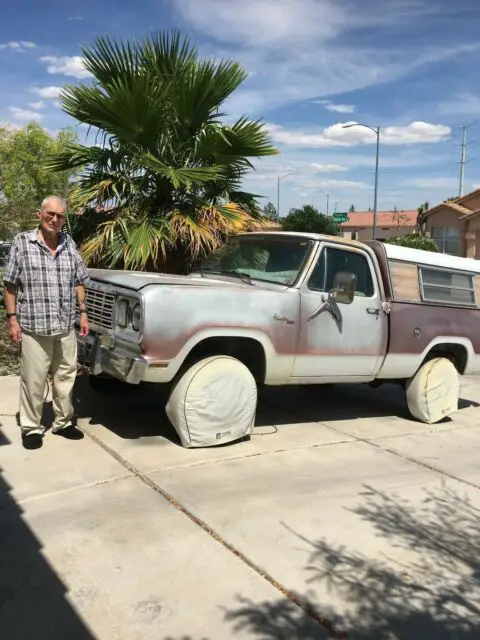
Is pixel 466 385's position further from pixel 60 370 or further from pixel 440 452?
pixel 60 370

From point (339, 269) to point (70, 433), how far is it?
112 inches

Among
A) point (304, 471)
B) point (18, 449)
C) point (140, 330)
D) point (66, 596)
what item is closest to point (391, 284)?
point (304, 471)

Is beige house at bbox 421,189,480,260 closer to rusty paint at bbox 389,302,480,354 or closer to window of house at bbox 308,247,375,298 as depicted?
rusty paint at bbox 389,302,480,354

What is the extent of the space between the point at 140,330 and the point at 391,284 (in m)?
2.81

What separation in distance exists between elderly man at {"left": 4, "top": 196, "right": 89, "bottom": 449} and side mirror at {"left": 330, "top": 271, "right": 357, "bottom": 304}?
85.5 inches

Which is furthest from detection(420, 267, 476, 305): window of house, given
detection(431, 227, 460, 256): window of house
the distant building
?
the distant building

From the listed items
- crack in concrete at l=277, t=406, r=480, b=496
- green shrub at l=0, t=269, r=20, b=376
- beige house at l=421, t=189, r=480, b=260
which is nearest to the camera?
crack in concrete at l=277, t=406, r=480, b=496

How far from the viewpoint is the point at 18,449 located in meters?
4.66

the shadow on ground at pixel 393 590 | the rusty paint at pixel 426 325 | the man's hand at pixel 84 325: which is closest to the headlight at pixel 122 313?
the man's hand at pixel 84 325

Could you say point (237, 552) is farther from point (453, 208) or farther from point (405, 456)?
point (453, 208)

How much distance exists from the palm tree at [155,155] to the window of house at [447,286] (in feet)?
7.17

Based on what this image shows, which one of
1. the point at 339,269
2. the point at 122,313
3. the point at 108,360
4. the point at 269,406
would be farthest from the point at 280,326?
the point at 269,406

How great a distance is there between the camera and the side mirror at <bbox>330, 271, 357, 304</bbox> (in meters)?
5.34

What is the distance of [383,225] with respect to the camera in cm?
8488
